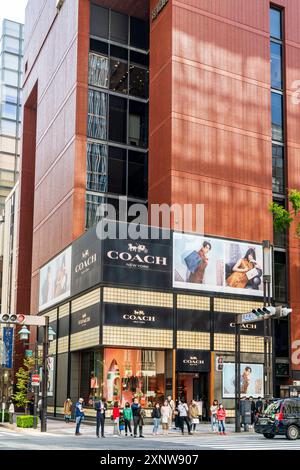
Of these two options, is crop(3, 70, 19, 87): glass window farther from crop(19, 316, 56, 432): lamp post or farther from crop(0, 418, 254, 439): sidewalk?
crop(0, 418, 254, 439): sidewalk

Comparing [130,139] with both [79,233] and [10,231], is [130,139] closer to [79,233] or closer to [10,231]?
[79,233]

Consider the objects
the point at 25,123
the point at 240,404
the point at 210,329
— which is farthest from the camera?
the point at 25,123

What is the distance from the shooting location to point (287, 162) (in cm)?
5016

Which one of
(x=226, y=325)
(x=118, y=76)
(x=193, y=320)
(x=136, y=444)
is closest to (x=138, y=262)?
(x=193, y=320)

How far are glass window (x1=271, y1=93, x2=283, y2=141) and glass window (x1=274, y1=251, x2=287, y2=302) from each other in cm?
925

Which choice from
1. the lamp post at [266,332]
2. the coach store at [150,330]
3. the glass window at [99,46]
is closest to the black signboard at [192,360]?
the coach store at [150,330]

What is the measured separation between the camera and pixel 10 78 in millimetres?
116625

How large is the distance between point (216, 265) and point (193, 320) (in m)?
4.18

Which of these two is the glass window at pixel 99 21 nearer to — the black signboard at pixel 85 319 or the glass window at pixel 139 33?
the glass window at pixel 139 33

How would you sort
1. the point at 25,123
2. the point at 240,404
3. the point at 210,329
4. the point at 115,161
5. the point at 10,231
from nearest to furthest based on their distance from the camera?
1. the point at 240,404
2. the point at 210,329
3. the point at 115,161
4. the point at 25,123
5. the point at 10,231

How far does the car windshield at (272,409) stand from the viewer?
1083 inches

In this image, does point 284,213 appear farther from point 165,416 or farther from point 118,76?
point 118,76
